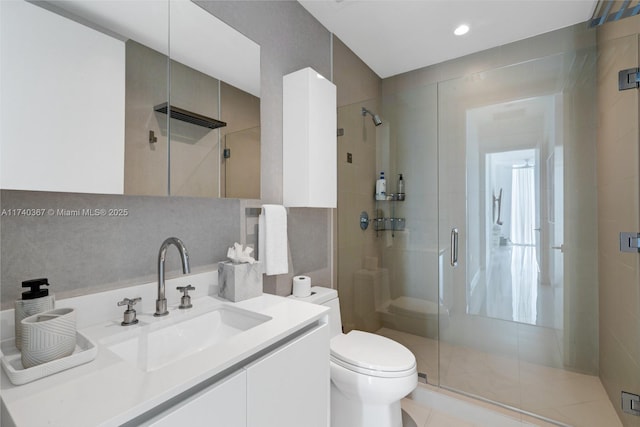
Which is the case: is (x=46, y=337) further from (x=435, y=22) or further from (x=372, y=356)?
(x=435, y=22)

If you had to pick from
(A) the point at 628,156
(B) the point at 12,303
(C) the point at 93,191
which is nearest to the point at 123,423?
(B) the point at 12,303

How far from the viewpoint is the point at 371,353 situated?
1.51 metres

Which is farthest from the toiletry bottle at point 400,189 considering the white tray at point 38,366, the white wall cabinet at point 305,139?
the white tray at point 38,366

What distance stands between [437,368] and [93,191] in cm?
218

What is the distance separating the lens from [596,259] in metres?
1.71

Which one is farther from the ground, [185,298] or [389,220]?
[389,220]

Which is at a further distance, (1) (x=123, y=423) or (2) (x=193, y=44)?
(2) (x=193, y=44)

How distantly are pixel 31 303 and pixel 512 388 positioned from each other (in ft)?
7.73

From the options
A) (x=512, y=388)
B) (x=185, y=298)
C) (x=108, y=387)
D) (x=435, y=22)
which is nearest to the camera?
(x=108, y=387)

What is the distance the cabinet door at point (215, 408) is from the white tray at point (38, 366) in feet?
0.87

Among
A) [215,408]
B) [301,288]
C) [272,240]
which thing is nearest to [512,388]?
[301,288]

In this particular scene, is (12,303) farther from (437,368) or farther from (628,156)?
(628,156)

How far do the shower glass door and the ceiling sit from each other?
359 millimetres

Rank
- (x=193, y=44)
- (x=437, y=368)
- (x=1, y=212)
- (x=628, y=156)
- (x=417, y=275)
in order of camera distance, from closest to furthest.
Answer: (x=1, y=212) < (x=193, y=44) < (x=628, y=156) < (x=437, y=368) < (x=417, y=275)
